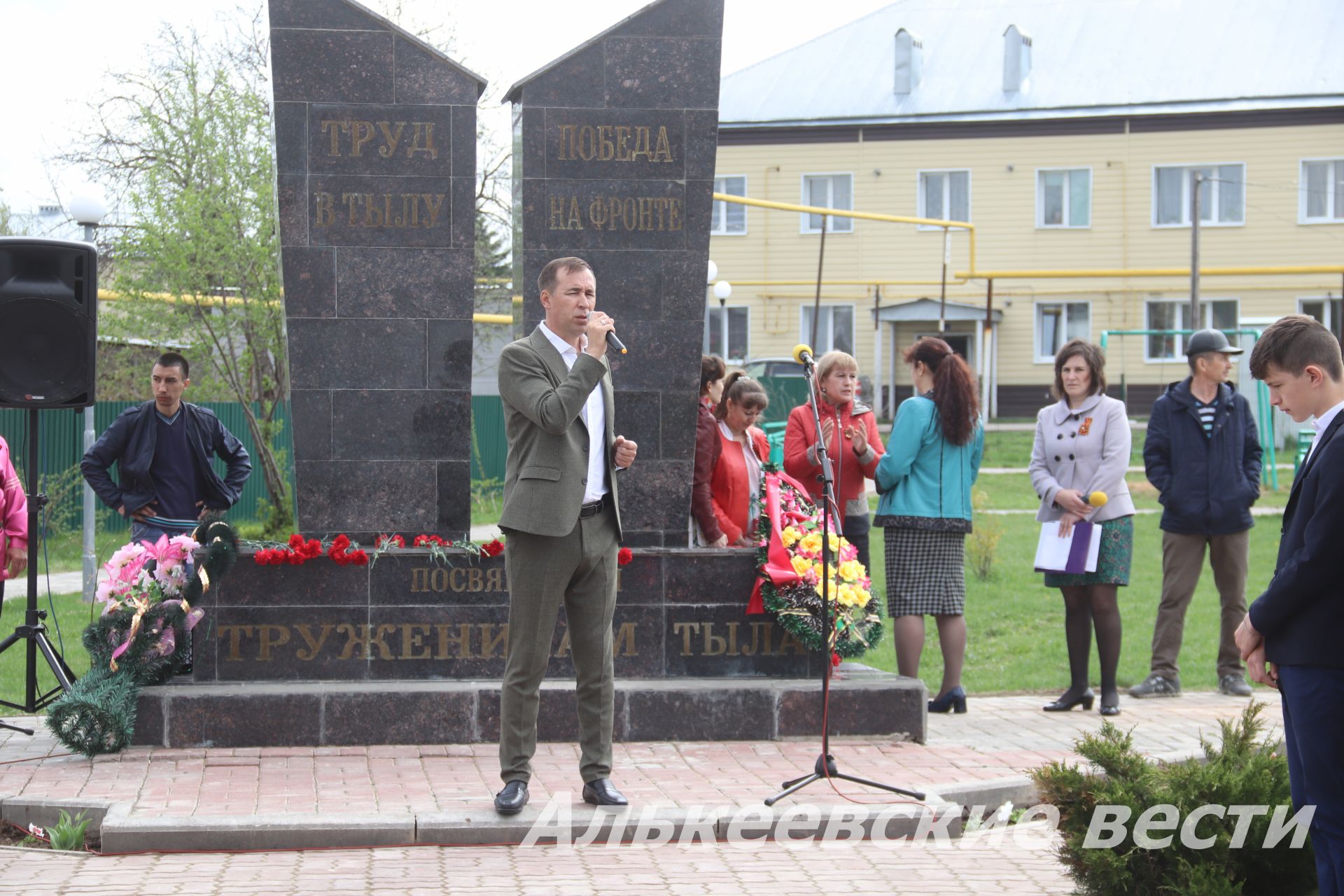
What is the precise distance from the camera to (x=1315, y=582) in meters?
3.96

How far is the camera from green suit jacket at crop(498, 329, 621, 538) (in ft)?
19.1

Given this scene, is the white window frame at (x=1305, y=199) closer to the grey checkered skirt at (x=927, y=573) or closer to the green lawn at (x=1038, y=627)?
the green lawn at (x=1038, y=627)

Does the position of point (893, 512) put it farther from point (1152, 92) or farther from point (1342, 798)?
point (1152, 92)

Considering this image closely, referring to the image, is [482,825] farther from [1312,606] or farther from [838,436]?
[838,436]

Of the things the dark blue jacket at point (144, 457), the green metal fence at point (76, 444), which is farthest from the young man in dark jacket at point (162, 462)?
the green metal fence at point (76, 444)

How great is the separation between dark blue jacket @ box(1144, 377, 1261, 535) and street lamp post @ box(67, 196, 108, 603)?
8539 millimetres

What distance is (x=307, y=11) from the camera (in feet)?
26.3

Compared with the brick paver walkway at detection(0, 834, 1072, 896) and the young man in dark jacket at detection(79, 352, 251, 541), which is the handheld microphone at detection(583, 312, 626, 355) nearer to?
the brick paver walkway at detection(0, 834, 1072, 896)

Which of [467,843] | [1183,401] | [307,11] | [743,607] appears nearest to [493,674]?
[743,607]

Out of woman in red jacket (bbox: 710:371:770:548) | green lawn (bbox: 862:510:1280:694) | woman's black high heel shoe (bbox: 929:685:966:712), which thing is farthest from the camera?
green lawn (bbox: 862:510:1280:694)

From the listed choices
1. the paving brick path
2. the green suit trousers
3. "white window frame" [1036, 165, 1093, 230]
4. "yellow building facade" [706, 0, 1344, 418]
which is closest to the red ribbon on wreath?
the paving brick path

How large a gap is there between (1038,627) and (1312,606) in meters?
8.33

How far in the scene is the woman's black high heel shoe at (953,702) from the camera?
874cm

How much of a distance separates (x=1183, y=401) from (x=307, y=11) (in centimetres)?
561
